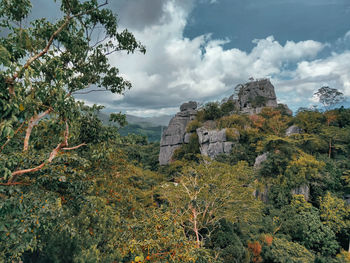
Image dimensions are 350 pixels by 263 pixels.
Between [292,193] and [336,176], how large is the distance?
15.2ft

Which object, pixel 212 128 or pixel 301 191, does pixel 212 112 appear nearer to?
pixel 212 128

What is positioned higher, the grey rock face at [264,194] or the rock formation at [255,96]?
the rock formation at [255,96]

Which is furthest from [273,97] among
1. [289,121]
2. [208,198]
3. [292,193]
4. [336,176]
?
[208,198]

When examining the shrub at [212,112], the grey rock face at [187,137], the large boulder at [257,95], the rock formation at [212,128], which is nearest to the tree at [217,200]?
the rock formation at [212,128]

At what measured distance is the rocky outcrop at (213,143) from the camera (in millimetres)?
22688

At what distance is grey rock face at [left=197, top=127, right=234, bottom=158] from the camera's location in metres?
22.7

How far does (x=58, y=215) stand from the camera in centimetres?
300

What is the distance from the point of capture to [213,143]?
23.8 metres

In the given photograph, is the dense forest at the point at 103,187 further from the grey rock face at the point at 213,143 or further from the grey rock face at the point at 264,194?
the grey rock face at the point at 213,143

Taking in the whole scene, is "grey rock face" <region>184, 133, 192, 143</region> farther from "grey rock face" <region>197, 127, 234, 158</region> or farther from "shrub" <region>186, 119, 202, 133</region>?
"grey rock face" <region>197, 127, 234, 158</region>

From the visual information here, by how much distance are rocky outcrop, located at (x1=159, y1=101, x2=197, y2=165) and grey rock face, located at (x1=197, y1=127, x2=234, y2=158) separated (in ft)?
18.2

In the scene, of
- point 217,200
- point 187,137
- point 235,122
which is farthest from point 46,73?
point 187,137

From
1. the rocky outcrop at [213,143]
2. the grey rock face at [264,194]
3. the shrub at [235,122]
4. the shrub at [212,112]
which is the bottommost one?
the grey rock face at [264,194]

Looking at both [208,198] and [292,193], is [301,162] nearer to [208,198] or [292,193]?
[292,193]
